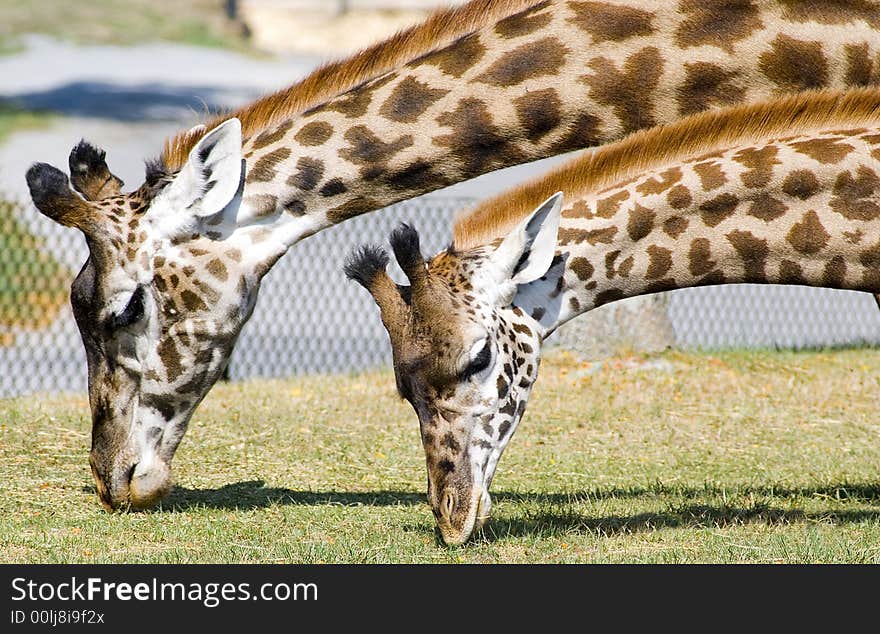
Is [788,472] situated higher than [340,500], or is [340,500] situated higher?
[340,500]

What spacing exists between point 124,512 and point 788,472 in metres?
4.00

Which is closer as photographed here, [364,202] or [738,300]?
[364,202]

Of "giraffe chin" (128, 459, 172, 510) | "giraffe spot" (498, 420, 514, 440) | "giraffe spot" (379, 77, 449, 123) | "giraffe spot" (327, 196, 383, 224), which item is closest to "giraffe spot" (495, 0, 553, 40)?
"giraffe spot" (379, 77, 449, 123)

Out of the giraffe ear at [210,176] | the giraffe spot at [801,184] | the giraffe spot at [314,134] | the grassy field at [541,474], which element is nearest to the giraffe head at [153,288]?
the giraffe ear at [210,176]

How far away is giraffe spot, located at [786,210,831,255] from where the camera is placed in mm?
6180

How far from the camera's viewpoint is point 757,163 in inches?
247

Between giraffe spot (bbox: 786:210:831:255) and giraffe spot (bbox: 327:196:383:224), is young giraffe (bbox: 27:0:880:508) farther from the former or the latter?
giraffe spot (bbox: 786:210:831:255)

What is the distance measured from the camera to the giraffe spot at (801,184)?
20.3 ft

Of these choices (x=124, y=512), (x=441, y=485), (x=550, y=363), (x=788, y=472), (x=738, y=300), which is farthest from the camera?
(x=738, y=300)

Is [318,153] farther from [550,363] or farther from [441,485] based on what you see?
[550,363]

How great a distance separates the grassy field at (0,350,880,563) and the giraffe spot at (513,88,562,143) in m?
1.95

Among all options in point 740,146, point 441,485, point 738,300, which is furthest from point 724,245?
point 738,300

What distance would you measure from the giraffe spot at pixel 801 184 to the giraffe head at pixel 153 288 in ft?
7.92

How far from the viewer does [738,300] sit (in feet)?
50.3
